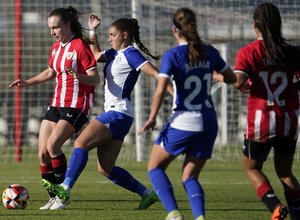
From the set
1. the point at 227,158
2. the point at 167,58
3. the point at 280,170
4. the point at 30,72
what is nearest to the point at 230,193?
the point at 280,170

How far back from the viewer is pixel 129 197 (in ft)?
36.1

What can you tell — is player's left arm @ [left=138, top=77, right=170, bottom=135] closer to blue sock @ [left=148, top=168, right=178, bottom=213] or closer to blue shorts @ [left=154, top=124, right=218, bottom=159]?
blue shorts @ [left=154, top=124, right=218, bottom=159]

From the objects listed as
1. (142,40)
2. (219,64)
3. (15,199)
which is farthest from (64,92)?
(142,40)

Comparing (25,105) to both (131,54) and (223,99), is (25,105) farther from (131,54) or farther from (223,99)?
(131,54)

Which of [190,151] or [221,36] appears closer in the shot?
[190,151]

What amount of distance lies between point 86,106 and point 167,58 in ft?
8.93

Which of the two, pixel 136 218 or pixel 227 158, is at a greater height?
pixel 136 218

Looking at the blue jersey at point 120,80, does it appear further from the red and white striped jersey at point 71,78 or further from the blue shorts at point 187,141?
the blue shorts at point 187,141

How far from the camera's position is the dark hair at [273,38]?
7566 mm

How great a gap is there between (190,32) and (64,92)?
2753 mm

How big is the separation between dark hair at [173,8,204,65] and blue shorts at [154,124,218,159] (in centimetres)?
57

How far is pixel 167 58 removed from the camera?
7344 millimetres

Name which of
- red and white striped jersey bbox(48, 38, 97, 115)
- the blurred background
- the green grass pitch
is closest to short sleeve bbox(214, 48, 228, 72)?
the green grass pitch

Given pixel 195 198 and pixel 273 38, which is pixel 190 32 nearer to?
pixel 273 38
